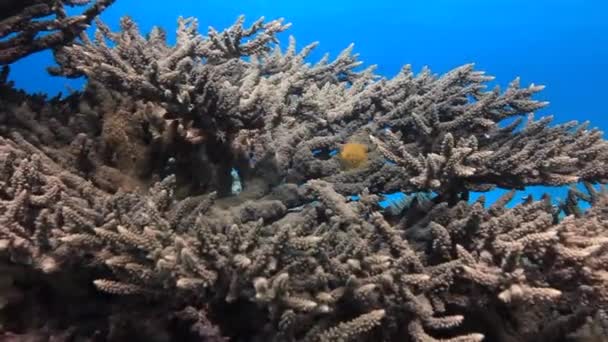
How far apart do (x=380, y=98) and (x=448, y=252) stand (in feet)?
4.58

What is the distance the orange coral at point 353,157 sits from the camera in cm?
292

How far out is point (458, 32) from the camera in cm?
8338

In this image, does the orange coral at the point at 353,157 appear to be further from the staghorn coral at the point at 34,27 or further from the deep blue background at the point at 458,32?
the deep blue background at the point at 458,32

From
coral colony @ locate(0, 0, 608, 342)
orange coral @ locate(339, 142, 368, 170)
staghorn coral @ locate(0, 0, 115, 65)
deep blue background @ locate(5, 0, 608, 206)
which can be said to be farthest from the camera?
deep blue background @ locate(5, 0, 608, 206)

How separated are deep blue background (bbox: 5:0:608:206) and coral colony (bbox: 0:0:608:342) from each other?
5702cm

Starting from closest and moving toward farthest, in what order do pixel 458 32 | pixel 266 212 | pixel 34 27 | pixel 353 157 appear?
pixel 266 212 < pixel 353 157 < pixel 34 27 < pixel 458 32

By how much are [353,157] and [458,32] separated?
87714mm

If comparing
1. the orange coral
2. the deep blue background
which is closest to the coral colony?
the orange coral

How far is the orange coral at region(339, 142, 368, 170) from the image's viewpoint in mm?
2920

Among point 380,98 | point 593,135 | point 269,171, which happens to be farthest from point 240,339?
point 593,135

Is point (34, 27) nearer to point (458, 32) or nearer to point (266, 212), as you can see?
point (266, 212)

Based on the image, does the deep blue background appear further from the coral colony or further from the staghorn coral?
the coral colony

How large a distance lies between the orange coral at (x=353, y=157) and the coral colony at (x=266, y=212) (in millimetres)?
10

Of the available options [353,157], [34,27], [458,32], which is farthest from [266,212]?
[458,32]
